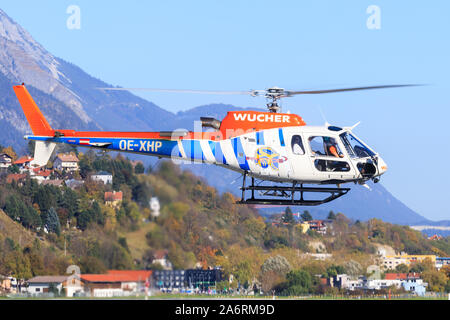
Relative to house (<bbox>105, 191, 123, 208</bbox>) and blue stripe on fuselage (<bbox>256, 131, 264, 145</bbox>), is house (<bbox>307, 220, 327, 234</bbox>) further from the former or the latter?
blue stripe on fuselage (<bbox>256, 131, 264, 145</bbox>)

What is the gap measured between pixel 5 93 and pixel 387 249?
146 meters

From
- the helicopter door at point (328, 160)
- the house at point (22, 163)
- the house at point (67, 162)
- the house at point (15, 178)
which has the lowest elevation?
the helicopter door at point (328, 160)

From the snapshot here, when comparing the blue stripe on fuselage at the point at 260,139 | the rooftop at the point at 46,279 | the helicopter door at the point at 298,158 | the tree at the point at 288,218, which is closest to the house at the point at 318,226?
the tree at the point at 288,218

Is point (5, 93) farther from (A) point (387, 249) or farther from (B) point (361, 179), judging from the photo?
(B) point (361, 179)

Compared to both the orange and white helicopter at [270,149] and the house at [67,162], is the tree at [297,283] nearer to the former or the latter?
the house at [67,162]

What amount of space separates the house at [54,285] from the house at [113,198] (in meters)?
6.13

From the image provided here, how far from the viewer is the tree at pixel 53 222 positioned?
39944 millimetres

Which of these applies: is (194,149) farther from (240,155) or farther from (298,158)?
(298,158)

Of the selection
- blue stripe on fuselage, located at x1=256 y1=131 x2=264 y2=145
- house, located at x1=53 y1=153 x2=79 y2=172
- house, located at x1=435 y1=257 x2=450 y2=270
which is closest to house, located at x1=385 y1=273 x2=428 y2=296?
house, located at x1=435 y1=257 x2=450 y2=270

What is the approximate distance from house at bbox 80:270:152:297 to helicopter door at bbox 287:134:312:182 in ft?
18.9

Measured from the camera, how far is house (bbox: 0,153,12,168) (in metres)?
94.1

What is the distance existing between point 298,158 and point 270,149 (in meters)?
0.91

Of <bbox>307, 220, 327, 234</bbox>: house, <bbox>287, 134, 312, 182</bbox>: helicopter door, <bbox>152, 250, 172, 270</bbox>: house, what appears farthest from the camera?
<bbox>307, 220, 327, 234</bbox>: house

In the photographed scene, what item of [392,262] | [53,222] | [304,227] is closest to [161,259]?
[53,222]
